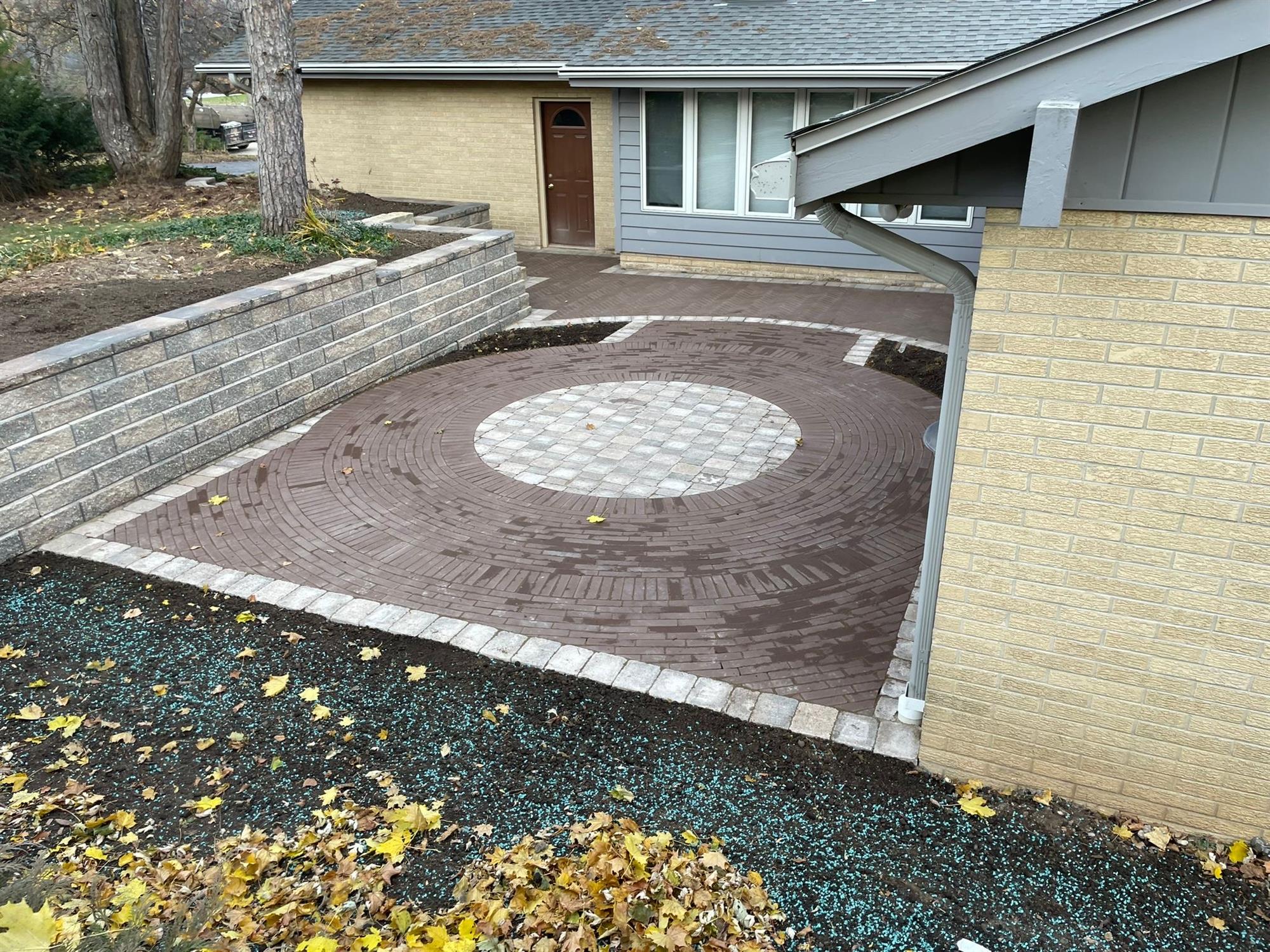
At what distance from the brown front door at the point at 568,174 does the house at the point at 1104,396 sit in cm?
1329

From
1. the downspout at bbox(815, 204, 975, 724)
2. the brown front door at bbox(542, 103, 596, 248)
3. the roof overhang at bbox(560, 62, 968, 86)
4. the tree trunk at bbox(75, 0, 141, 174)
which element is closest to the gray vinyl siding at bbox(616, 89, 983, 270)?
the roof overhang at bbox(560, 62, 968, 86)

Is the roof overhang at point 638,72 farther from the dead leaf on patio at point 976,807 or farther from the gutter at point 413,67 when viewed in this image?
the dead leaf on patio at point 976,807

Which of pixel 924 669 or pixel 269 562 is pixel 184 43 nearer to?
pixel 269 562

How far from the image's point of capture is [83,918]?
323cm

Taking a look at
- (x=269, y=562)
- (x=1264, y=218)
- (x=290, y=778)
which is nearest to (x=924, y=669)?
(x=1264, y=218)

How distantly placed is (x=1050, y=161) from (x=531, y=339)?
30.2ft

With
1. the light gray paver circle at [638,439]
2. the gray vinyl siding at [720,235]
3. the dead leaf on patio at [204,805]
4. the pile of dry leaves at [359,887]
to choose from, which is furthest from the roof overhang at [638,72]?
the dead leaf on patio at [204,805]

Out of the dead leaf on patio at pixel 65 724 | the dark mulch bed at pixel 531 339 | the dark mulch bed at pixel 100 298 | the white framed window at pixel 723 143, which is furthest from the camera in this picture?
the white framed window at pixel 723 143

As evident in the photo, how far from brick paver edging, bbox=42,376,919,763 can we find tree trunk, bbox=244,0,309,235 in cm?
471

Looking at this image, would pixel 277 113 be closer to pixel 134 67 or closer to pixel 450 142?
pixel 134 67

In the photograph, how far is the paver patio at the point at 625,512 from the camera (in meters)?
5.76

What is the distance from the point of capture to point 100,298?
855cm

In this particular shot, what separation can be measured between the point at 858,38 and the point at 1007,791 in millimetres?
12141

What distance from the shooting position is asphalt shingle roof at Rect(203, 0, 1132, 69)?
1302cm
